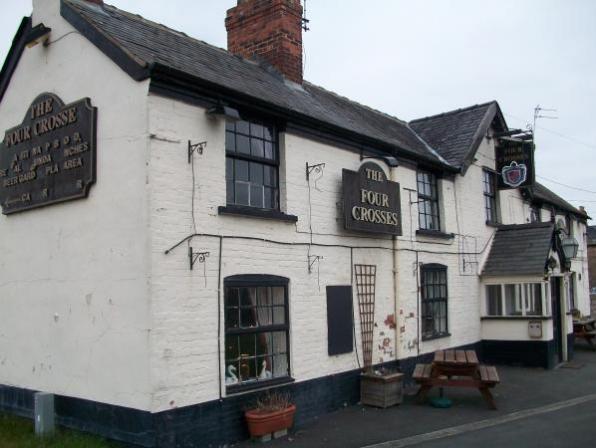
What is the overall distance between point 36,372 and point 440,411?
6646 millimetres

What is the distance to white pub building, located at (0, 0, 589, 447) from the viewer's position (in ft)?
26.2

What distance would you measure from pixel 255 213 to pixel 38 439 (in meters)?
4.32

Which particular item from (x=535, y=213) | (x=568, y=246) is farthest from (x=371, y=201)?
(x=535, y=213)

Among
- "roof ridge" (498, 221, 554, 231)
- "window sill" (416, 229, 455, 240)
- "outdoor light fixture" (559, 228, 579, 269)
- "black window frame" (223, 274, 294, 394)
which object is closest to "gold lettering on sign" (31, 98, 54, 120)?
"black window frame" (223, 274, 294, 394)

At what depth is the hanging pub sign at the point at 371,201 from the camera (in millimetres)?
11039

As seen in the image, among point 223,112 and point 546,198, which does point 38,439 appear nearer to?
point 223,112

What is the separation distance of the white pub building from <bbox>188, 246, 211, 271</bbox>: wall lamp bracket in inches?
1.0

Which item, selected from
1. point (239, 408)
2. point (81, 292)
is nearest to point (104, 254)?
point (81, 292)

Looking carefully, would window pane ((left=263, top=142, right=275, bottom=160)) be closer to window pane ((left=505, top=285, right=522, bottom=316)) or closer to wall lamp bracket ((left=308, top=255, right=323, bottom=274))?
wall lamp bracket ((left=308, top=255, right=323, bottom=274))

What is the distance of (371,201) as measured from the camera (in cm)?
1152

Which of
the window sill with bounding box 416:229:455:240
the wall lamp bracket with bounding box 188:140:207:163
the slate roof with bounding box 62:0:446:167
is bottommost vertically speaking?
the window sill with bounding box 416:229:455:240

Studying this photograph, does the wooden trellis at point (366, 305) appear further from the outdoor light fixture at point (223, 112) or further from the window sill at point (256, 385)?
the outdoor light fixture at point (223, 112)

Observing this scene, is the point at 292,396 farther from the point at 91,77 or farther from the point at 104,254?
Result: the point at 91,77

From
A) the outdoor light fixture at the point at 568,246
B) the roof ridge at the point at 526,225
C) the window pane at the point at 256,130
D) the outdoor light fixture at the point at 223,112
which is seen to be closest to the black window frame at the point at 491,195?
the roof ridge at the point at 526,225
